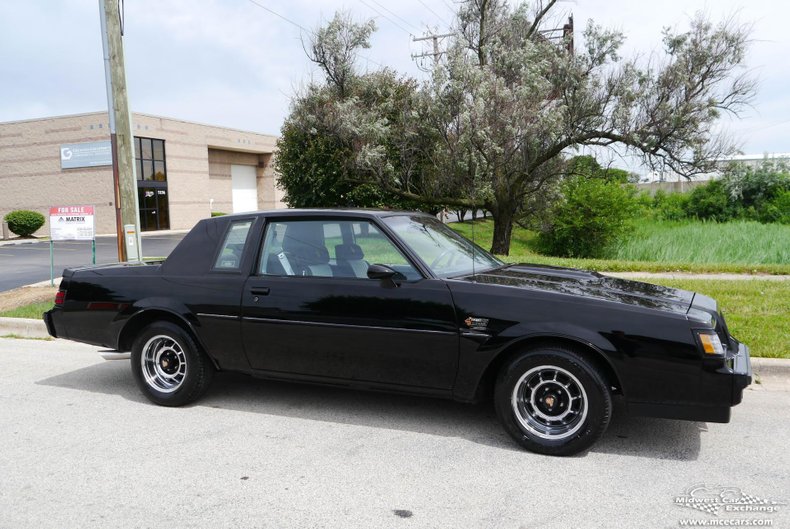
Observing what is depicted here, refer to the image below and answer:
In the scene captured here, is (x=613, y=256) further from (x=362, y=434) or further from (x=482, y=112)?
(x=362, y=434)

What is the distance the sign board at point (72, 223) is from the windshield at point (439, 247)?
831cm

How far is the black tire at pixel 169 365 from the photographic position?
494 centimetres

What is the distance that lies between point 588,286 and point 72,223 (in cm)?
986

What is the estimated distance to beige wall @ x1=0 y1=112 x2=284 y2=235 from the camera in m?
36.3

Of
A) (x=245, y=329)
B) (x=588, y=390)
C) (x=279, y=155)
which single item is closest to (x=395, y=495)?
(x=588, y=390)

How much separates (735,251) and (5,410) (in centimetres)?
1708

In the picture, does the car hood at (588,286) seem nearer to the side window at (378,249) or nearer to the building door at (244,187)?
the side window at (378,249)

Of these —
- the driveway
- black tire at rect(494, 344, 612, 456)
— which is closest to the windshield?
black tire at rect(494, 344, 612, 456)

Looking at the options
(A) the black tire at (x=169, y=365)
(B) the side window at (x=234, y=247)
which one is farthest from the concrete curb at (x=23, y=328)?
(B) the side window at (x=234, y=247)

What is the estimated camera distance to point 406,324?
421 centimetres

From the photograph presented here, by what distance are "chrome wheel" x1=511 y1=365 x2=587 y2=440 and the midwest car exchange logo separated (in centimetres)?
72

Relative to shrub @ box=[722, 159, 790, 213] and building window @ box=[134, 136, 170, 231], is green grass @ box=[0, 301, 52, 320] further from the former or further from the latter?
shrub @ box=[722, 159, 790, 213]

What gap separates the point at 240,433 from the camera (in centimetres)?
440

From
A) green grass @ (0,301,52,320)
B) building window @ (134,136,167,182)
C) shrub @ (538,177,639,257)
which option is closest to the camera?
green grass @ (0,301,52,320)
